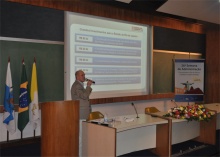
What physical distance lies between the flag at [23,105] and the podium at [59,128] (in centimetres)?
133

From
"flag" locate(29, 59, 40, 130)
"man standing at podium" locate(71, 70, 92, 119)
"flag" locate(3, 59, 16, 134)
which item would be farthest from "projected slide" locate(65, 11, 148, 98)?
"flag" locate(3, 59, 16, 134)

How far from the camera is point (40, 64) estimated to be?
4.32 m

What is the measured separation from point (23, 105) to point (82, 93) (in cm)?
110

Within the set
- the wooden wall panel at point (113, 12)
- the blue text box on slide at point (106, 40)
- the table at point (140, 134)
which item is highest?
the wooden wall panel at point (113, 12)

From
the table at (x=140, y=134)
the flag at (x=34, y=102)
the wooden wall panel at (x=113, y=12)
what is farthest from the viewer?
the wooden wall panel at (x=113, y=12)

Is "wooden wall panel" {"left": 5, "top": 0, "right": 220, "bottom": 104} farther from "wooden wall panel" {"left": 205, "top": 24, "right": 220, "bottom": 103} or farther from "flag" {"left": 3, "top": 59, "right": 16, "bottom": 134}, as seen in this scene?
"flag" {"left": 3, "top": 59, "right": 16, "bottom": 134}

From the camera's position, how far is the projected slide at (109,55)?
462cm

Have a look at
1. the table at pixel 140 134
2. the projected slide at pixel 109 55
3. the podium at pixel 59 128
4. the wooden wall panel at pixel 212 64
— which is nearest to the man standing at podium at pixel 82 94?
the table at pixel 140 134

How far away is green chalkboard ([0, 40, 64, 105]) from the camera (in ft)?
13.1

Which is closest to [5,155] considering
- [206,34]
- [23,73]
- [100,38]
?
[23,73]

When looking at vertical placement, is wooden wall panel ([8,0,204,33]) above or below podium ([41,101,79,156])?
above

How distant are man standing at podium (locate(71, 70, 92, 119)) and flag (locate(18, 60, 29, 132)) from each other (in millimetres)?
872

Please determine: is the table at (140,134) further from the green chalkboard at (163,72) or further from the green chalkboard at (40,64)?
the green chalkboard at (163,72)

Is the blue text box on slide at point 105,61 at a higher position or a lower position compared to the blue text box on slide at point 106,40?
lower
